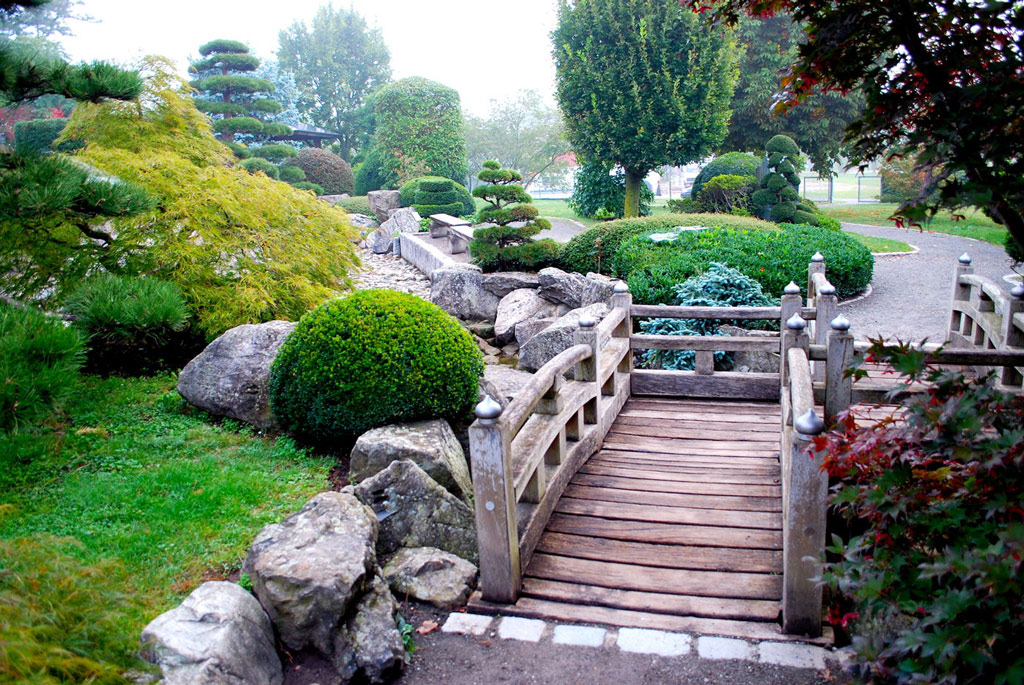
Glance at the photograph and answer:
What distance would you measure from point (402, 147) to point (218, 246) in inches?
762

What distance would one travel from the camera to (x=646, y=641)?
3529mm

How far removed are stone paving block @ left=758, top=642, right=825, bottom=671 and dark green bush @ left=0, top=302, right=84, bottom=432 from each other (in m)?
3.60

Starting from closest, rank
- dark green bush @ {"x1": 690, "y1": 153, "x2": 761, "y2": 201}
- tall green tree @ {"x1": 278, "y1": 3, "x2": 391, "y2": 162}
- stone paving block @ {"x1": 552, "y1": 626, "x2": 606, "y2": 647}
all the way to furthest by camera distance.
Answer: stone paving block @ {"x1": 552, "y1": 626, "x2": 606, "y2": 647} < dark green bush @ {"x1": 690, "y1": 153, "x2": 761, "y2": 201} < tall green tree @ {"x1": 278, "y1": 3, "x2": 391, "y2": 162}

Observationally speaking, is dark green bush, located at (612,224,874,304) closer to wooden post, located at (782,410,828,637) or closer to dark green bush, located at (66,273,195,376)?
dark green bush, located at (66,273,195,376)

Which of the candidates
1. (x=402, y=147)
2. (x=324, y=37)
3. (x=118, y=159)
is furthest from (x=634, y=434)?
(x=324, y=37)

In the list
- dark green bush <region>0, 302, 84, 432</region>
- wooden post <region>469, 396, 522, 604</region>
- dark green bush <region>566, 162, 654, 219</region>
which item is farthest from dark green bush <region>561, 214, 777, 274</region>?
dark green bush <region>0, 302, 84, 432</region>

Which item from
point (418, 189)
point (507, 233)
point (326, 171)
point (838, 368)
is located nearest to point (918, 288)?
point (507, 233)

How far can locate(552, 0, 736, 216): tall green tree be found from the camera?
18094 millimetres

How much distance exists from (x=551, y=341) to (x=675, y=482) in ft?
14.6

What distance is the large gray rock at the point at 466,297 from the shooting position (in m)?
12.4

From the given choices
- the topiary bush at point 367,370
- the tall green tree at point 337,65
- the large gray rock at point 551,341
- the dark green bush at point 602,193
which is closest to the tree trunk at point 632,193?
the dark green bush at point 602,193

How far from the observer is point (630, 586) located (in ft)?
13.2

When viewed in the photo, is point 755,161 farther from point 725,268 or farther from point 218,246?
point 218,246

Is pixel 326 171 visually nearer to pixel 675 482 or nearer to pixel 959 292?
pixel 959 292
